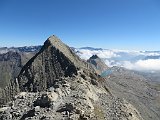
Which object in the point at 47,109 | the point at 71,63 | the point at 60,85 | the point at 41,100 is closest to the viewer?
the point at 47,109

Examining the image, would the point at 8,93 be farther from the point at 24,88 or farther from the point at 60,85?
the point at 60,85

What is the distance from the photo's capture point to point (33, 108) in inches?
3100

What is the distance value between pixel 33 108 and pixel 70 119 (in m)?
12.5

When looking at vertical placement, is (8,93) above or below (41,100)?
below

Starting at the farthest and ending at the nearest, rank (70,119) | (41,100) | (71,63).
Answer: (71,63) → (41,100) → (70,119)

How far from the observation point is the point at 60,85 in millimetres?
102688

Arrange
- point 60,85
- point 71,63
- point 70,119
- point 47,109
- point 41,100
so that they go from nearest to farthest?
1. point 70,119
2. point 47,109
3. point 41,100
4. point 60,85
5. point 71,63

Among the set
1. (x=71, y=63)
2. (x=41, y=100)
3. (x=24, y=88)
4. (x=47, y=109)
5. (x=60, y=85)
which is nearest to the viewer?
(x=47, y=109)

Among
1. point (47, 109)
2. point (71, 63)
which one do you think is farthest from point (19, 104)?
point (71, 63)

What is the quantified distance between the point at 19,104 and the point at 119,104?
33229mm

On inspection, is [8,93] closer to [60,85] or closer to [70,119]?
[60,85]

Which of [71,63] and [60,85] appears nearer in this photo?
[60,85]

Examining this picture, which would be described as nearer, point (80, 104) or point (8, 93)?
point (80, 104)

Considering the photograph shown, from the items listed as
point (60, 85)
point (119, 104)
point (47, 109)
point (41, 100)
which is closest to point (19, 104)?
point (41, 100)
